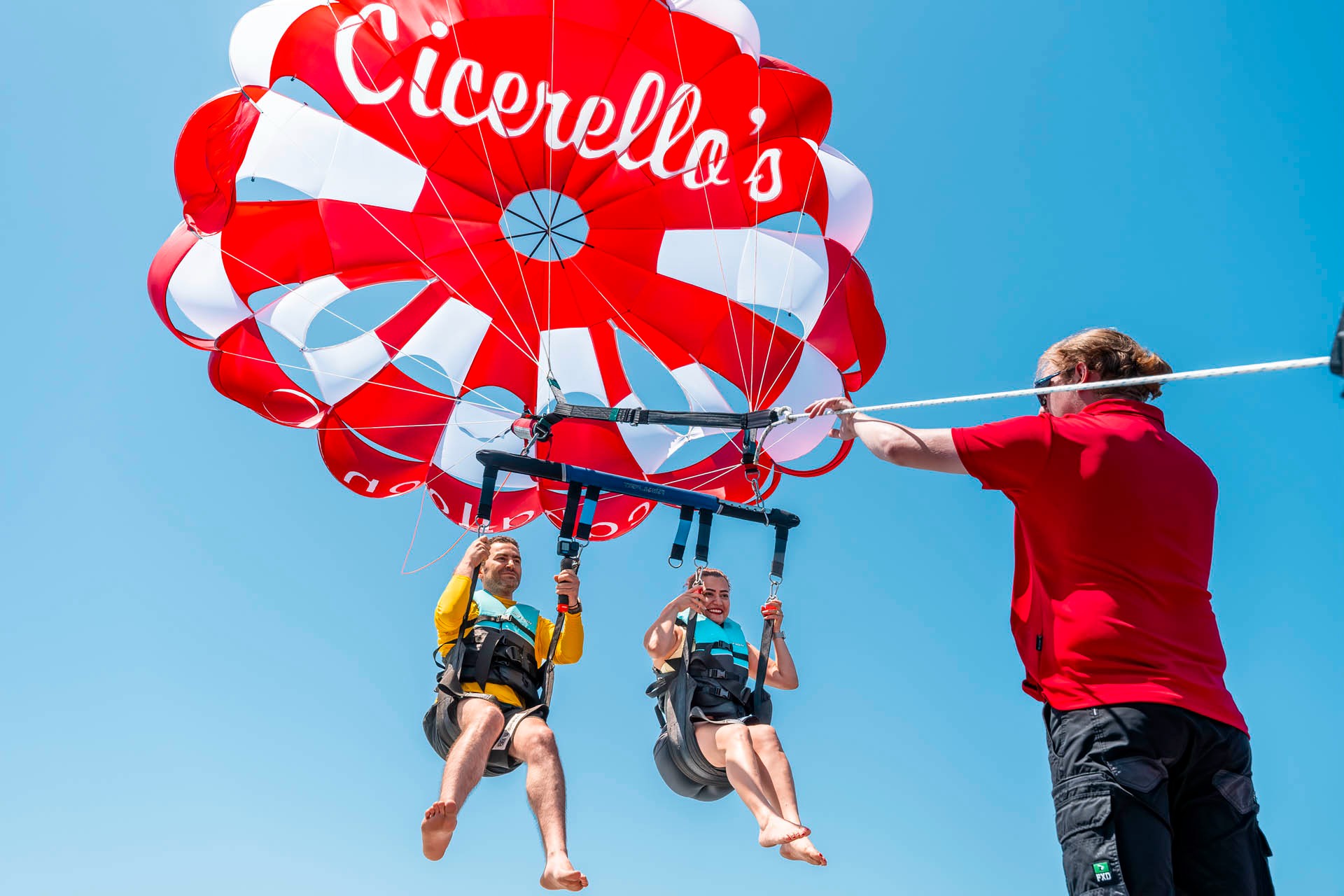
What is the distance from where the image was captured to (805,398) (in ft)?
19.9

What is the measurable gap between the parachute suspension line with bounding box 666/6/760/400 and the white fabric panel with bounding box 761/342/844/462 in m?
0.24

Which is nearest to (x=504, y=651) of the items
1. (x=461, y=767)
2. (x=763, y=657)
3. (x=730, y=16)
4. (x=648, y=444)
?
(x=461, y=767)

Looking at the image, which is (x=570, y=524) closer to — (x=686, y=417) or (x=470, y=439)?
(x=686, y=417)

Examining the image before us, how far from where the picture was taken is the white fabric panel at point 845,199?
5.88 metres

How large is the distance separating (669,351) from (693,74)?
1608 mm

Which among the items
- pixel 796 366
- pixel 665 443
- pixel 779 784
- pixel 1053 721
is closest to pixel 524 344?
pixel 665 443

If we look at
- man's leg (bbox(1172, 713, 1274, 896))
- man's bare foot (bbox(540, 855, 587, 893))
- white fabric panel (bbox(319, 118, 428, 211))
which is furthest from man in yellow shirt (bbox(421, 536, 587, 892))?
man's leg (bbox(1172, 713, 1274, 896))

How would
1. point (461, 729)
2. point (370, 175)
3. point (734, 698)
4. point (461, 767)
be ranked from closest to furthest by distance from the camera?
point (461, 767), point (461, 729), point (734, 698), point (370, 175)

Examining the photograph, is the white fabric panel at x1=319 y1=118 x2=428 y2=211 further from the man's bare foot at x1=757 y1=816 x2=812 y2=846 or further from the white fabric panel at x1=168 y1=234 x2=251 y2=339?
the man's bare foot at x1=757 y1=816 x2=812 y2=846

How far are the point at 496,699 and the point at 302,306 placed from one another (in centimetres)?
244

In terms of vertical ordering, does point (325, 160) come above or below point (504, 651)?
above

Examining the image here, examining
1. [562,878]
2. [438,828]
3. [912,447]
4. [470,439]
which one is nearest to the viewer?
[912,447]

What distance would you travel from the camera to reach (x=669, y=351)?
254 inches

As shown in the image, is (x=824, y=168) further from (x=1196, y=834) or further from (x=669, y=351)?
(x=1196, y=834)
